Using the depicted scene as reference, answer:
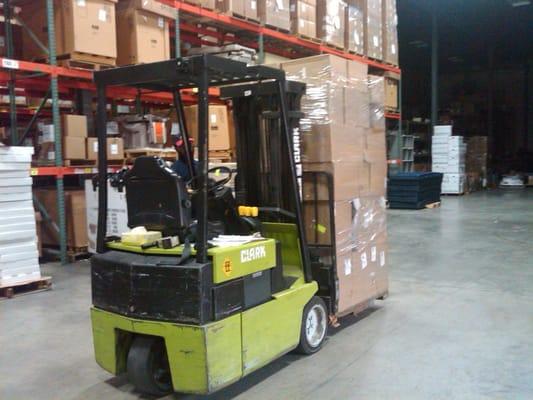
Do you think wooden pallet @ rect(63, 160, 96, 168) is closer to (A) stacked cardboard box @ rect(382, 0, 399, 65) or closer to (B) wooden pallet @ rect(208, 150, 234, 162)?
(B) wooden pallet @ rect(208, 150, 234, 162)

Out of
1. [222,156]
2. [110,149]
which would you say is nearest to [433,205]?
[222,156]

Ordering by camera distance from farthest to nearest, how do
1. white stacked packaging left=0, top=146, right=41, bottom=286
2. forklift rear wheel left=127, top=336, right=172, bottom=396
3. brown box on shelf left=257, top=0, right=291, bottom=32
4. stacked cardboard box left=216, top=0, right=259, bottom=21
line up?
brown box on shelf left=257, top=0, right=291, bottom=32
stacked cardboard box left=216, top=0, right=259, bottom=21
white stacked packaging left=0, top=146, right=41, bottom=286
forklift rear wheel left=127, top=336, right=172, bottom=396

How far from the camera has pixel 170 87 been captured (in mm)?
3922

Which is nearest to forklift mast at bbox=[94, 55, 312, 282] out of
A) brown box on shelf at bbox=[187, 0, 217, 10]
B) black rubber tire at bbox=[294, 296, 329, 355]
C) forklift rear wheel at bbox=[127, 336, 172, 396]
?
black rubber tire at bbox=[294, 296, 329, 355]

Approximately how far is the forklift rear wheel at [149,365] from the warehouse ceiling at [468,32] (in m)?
17.7

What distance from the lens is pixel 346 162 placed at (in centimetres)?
451

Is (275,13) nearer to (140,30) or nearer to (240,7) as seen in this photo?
(240,7)

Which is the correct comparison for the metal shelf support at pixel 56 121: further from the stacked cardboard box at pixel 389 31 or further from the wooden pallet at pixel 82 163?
the stacked cardboard box at pixel 389 31

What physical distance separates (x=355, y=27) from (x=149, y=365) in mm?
10785

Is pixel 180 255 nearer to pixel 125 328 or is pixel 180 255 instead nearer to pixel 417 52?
pixel 125 328

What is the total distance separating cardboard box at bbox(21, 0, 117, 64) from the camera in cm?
713

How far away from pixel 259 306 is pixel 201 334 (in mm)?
544

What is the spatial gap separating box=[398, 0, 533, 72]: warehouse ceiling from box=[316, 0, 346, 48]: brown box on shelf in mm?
7819

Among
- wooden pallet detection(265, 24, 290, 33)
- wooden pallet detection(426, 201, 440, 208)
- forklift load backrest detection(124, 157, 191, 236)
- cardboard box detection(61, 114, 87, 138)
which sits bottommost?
wooden pallet detection(426, 201, 440, 208)
